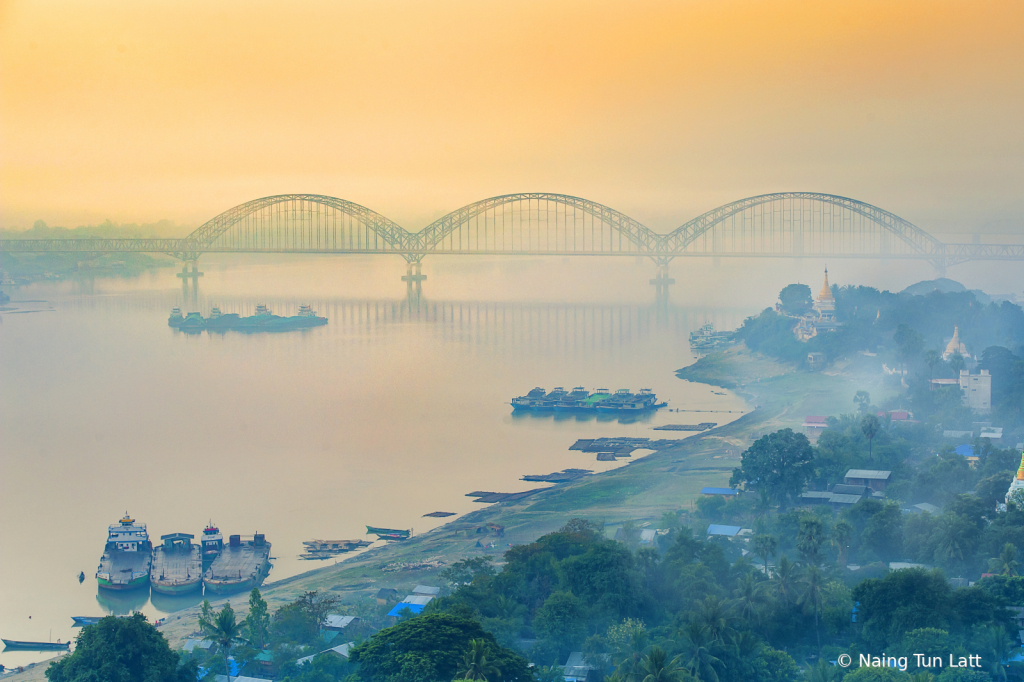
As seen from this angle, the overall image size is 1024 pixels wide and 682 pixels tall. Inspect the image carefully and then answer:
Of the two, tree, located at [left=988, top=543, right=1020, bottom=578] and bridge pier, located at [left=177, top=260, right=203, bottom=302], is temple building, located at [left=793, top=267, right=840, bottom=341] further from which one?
bridge pier, located at [left=177, top=260, right=203, bottom=302]

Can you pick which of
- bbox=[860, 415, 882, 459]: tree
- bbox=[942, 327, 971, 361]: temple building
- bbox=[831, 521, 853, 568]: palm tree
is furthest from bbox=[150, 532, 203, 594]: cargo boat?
bbox=[942, 327, 971, 361]: temple building

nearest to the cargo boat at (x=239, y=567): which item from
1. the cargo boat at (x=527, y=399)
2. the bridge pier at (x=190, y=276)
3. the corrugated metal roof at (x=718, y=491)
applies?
the corrugated metal roof at (x=718, y=491)

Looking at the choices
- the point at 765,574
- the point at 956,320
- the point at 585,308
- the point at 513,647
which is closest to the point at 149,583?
the point at 513,647

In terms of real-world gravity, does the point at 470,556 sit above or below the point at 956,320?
below

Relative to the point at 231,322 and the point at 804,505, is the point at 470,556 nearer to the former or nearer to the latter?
the point at 804,505

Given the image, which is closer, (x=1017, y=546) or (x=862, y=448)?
(x=1017, y=546)

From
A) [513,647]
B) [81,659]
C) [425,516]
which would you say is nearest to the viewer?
[81,659]

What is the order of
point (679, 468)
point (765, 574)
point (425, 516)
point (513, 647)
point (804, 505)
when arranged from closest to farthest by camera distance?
point (513, 647)
point (765, 574)
point (804, 505)
point (425, 516)
point (679, 468)
